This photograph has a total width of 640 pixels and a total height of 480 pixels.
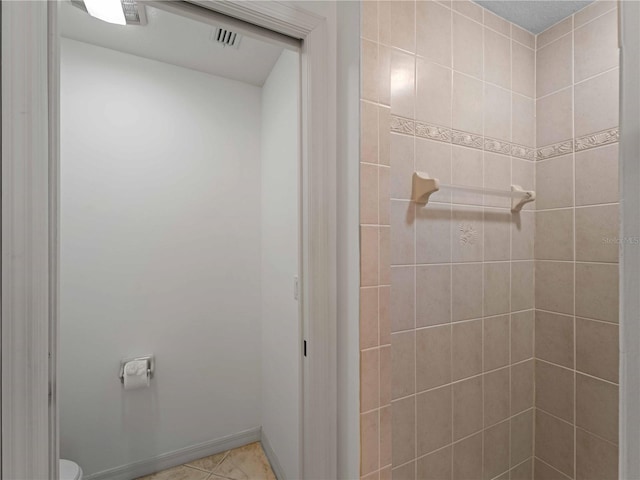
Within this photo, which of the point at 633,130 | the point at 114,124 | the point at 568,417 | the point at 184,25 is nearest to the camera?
the point at 633,130

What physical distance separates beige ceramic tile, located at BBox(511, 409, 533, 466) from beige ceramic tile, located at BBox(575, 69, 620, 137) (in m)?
1.20

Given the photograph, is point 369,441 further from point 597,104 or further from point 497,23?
point 497,23

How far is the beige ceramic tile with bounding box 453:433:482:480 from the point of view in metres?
1.16

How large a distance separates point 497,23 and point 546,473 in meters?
1.90

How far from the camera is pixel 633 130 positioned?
0.20m

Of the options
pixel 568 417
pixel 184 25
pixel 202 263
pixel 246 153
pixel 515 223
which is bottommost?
pixel 568 417

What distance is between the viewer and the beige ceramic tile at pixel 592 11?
116 cm

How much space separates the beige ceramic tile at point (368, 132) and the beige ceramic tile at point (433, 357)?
61cm

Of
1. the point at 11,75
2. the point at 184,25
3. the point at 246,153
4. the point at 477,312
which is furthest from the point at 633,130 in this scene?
the point at 246,153

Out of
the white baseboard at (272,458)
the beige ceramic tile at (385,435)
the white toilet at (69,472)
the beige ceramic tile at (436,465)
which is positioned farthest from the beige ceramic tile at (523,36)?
the white toilet at (69,472)

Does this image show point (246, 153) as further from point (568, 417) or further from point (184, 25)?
point (568, 417)

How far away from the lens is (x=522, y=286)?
1.34 m

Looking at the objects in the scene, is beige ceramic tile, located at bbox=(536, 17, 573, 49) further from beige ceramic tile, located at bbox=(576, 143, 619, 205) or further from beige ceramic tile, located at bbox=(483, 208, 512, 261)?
beige ceramic tile, located at bbox=(483, 208, 512, 261)

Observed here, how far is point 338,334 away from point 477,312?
1.98ft
